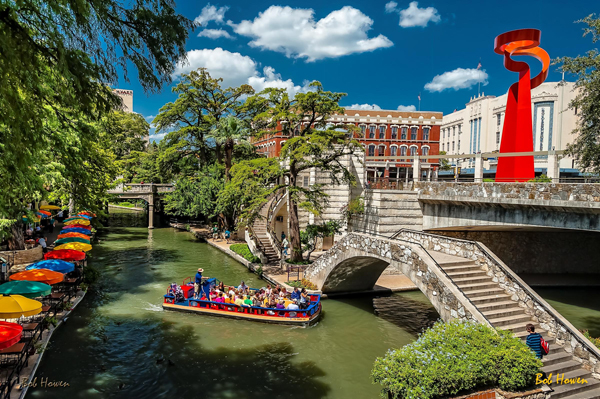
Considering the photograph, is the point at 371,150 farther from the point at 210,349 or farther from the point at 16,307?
the point at 16,307

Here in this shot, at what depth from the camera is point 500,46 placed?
78.3ft

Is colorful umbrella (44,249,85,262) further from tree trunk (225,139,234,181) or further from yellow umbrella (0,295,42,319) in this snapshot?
tree trunk (225,139,234,181)

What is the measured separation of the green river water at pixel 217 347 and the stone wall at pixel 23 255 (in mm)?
5649

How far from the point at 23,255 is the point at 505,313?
27.2 metres

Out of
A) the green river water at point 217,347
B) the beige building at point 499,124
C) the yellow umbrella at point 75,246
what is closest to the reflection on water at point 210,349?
the green river water at point 217,347

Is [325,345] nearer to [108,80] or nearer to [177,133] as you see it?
[108,80]

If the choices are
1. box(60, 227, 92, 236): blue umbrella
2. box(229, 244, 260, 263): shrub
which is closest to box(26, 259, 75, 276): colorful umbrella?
box(60, 227, 92, 236): blue umbrella

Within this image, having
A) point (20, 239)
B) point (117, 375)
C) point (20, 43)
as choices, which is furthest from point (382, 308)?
point (20, 239)

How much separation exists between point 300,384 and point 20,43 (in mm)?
11545

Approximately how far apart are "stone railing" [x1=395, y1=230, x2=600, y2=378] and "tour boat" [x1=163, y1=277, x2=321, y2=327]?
19.3 ft

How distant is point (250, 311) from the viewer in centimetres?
1794

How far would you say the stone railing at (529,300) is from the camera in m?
11.8

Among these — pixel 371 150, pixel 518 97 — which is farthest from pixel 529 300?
pixel 371 150

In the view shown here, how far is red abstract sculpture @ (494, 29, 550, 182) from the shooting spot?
72.6ft
